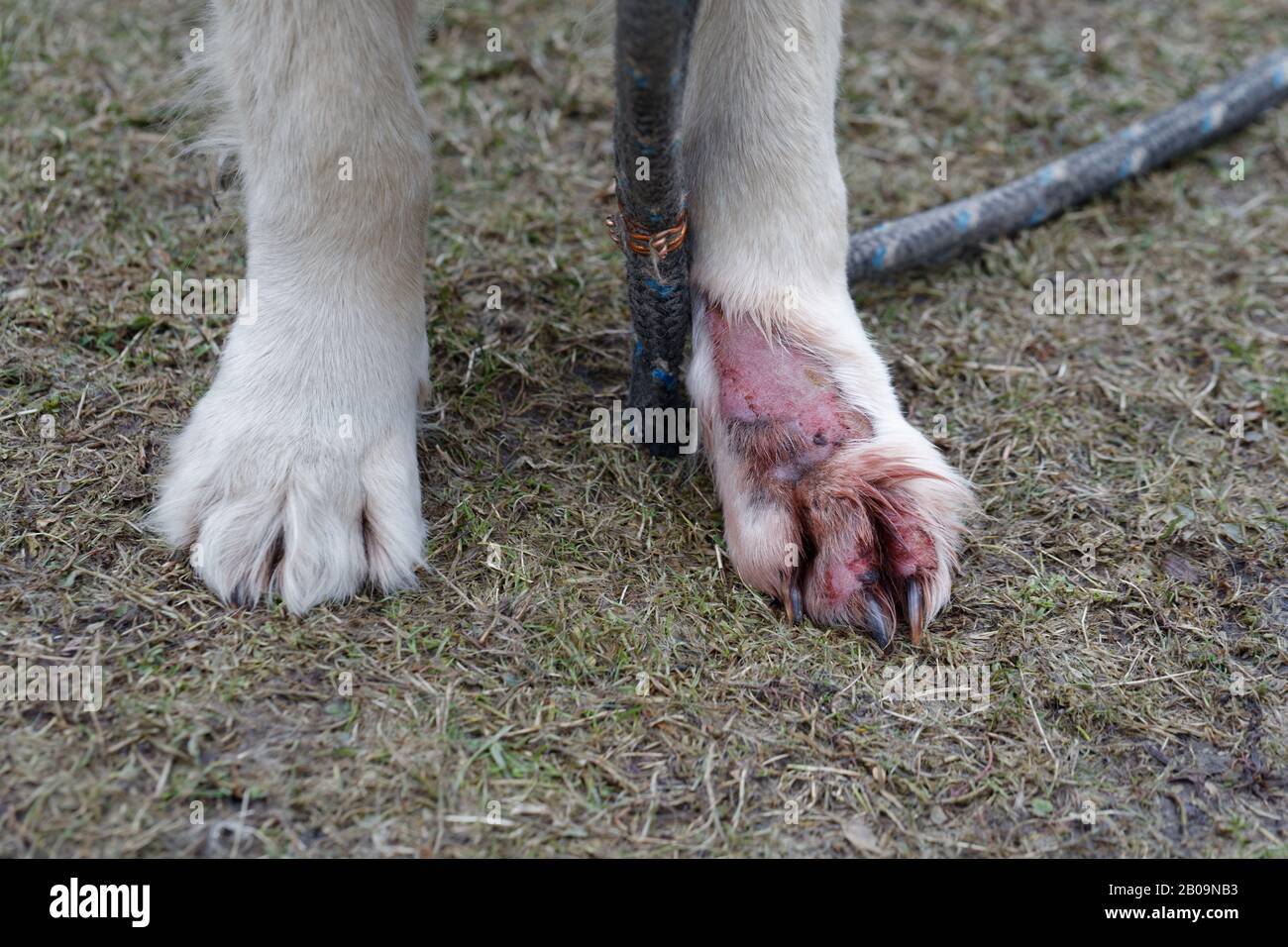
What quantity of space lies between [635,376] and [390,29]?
778 millimetres

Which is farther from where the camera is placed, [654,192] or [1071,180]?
[1071,180]

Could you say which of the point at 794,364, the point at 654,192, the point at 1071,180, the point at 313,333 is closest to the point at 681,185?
the point at 654,192

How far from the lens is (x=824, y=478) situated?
7.09 feet

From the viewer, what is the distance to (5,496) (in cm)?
225

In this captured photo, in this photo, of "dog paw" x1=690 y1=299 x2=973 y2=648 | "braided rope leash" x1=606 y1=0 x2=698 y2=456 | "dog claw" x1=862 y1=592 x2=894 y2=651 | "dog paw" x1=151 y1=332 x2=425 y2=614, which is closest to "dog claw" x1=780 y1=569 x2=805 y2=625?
"dog paw" x1=690 y1=299 x2=973 y2=648

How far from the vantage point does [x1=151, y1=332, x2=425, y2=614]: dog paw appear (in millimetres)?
2088

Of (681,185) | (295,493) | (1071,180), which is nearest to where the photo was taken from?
(295,493)

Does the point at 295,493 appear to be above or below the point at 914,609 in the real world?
above

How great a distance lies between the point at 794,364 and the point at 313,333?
86 centimetres

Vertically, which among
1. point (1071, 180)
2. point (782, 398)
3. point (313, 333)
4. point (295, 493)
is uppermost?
point (1071, 180)

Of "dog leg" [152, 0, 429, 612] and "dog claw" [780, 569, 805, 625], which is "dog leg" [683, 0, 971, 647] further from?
"dog leg" [152, 0, 429, 612]

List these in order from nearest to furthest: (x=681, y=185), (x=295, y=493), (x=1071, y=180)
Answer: (x=295, y=493) < (x=681, y=185) < (x=1071, y=180)

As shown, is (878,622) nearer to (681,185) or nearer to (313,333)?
(681,185)
